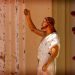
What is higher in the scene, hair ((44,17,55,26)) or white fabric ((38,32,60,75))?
hair ((44,17,55,26))

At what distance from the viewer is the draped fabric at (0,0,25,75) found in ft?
3.44

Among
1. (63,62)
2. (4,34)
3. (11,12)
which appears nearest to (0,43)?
(4,34)

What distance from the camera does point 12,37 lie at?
1.06 metres

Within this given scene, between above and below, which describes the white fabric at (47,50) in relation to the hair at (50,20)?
below

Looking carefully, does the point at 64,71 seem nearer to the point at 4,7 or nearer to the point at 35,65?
the point at 35,65

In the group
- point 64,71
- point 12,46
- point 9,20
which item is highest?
point 9,20

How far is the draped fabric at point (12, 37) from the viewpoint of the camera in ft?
3.44

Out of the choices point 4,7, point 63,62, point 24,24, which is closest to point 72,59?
point 63,62

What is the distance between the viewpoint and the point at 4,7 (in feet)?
3.49

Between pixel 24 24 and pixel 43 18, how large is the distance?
3.4 inches

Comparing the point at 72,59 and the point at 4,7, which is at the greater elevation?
the point at 4,7

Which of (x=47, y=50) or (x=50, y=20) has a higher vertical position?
(x=50, y=20)

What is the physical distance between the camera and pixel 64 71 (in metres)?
Answer: 1.04

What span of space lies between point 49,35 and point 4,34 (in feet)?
0.65
